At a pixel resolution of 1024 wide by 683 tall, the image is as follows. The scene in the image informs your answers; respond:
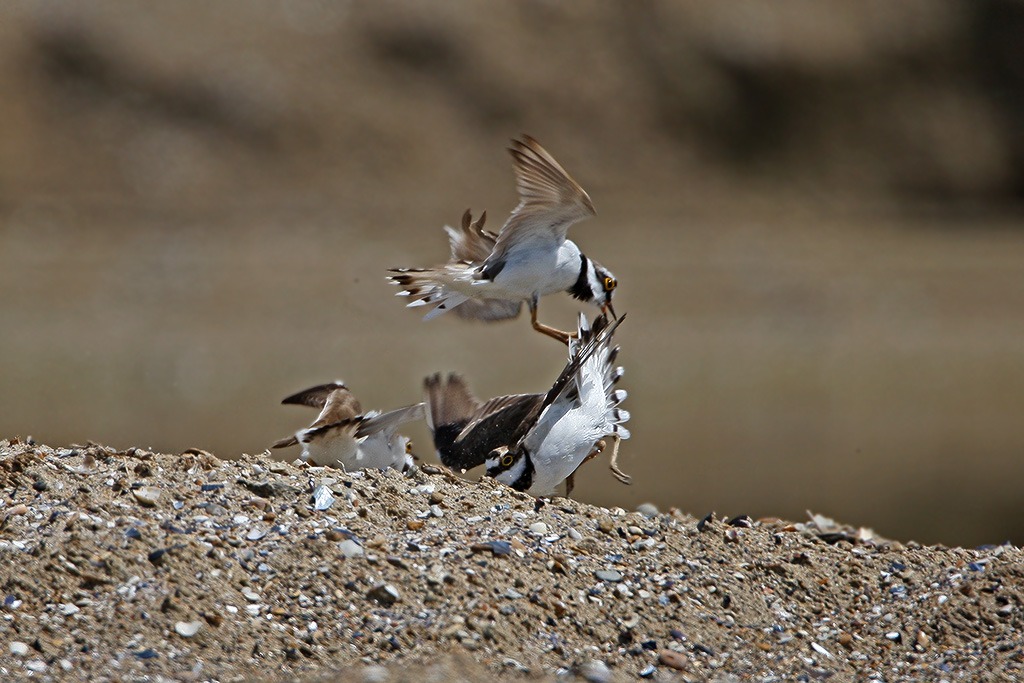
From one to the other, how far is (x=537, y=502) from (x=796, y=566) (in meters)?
1.06

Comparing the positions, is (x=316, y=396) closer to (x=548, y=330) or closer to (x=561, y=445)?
(x=561, y=445)

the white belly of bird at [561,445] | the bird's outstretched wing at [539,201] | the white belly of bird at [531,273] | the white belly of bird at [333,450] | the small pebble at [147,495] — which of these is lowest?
the small pebble at [147,495]

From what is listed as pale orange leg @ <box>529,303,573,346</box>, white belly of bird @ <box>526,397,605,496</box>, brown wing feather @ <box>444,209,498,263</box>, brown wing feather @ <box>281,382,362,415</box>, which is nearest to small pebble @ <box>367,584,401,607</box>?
white belly of bird @ <box>526,397,605,496</box>

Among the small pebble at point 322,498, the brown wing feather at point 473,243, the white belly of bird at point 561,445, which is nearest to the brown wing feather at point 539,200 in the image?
the brown wing feather at point 473,243

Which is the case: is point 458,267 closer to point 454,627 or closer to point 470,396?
point 470,396

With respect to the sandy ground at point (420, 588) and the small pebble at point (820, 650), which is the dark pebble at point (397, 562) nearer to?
the sandy ground at point (420, 588)

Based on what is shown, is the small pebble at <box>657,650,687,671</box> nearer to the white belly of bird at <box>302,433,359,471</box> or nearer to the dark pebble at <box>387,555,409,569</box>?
the dark pebble at <box>387,555,409,569</box>

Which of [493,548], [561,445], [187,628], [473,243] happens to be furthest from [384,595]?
[473,243]

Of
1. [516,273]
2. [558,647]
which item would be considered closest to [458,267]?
[516,273]

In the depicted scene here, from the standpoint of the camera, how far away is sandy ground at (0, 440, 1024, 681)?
384 cm

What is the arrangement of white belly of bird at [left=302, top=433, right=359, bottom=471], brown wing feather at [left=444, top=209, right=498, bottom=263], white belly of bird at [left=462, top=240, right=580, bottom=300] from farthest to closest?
1. brown wing feather at [left=444, top=209, right=498, bottom=263]
2. white belly of bird at [left=462, top=240, right=580, bottom=300]
3. white belly of bird at [left=302, top=433, right=359, bottom=471]

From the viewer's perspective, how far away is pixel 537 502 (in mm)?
5148

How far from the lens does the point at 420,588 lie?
4.18 metres

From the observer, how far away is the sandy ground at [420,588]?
3.84 metres
